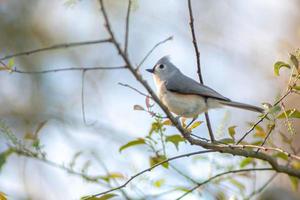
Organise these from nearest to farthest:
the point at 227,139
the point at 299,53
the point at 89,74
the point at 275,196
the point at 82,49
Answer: the point at 299,53, the point at 227,139, the point at 275,196, the point at 89,74, the point at 82,49

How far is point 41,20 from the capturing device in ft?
26.1

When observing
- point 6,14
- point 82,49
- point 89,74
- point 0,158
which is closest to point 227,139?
point 0,158

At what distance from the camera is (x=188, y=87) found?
11.0ft

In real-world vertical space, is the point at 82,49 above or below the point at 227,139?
above

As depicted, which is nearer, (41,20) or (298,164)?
(298,164)

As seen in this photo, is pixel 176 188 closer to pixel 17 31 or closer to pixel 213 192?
pixel 213 192

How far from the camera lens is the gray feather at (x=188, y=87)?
10.4 ft

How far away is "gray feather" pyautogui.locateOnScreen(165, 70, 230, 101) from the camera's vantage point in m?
3.16

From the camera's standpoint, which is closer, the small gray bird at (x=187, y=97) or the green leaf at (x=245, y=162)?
the green leaf at (x=245, y=162)

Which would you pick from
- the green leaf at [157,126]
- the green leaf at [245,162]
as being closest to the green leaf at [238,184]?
the green leaf at [245,162]

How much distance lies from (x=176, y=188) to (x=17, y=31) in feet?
18.2

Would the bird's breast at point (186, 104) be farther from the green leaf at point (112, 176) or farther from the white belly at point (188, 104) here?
the green leaf at point (112, 176)

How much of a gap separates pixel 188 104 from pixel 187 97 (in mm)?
57

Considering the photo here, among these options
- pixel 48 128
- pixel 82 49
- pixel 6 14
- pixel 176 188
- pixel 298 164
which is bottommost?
pixel 176 188
